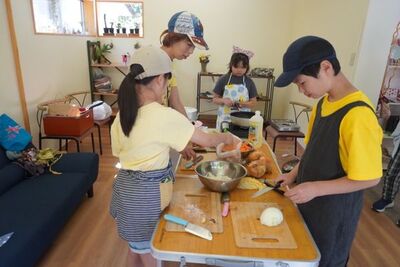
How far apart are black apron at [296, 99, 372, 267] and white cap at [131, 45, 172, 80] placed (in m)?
0.60

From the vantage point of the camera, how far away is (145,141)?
91cm

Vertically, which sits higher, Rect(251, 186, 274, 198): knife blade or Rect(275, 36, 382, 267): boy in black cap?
Rect(275, 36, 382, 267): boy in black cap

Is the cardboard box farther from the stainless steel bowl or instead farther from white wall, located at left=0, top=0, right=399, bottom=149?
the stainless steel bowl

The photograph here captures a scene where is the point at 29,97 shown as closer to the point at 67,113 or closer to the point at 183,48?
the point at 67,113

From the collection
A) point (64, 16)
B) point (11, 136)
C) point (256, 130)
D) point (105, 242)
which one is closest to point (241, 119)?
point (256, 130)

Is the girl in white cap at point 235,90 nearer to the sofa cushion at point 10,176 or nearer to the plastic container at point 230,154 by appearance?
the plastic container at point 230,154

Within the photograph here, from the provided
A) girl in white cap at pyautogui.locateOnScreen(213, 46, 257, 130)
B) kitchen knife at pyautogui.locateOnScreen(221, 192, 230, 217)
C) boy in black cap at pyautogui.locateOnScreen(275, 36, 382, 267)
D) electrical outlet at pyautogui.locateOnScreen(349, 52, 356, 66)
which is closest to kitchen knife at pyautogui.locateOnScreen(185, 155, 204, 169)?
kitchen knife at pyautogui.locateOnScreen(221, 192, 230, 217)

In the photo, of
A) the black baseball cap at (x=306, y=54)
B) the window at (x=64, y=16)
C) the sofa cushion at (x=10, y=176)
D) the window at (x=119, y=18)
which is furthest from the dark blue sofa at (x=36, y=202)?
the window at (x=119, y=18)

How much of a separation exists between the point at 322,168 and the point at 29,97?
2.98 metres

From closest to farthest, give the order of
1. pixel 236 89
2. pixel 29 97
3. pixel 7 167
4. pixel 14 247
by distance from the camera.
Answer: pixel 14 247 → pixel 7 167 → pixel 236 89 → pixel 29 97

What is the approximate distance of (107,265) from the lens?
173 cm

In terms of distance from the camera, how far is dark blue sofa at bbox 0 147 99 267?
145cm

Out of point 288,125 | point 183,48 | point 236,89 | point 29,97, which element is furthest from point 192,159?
point 29,97

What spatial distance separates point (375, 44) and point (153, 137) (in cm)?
262
